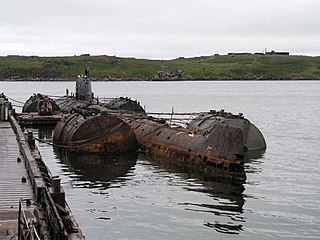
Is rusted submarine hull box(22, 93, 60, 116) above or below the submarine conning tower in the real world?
below

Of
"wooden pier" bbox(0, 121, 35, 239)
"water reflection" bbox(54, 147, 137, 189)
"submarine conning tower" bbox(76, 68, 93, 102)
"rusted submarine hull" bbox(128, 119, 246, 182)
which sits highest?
"submarine conning tower" bbox(76, 68, 93, 102)

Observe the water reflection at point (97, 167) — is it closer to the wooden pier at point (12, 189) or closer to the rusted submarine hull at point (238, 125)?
the wooden pier at point (12, 189)

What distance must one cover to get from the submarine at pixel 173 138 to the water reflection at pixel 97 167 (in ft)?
2.21

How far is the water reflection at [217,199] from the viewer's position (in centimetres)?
2384

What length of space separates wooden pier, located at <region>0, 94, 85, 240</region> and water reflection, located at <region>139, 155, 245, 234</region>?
25.0ft

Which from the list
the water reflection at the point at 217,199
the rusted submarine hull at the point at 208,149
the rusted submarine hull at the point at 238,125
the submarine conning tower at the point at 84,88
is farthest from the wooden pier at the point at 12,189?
the submarine conning tower at the point at 84,88

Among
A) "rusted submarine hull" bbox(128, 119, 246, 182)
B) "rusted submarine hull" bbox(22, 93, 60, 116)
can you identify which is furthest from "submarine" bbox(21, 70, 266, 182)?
"rusted submarine hull" bbox(22, 93, 60, 116)

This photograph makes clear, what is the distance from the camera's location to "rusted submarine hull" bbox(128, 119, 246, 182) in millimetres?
33000

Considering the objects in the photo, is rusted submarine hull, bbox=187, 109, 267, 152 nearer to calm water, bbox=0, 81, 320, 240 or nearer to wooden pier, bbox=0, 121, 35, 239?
calm water, bbox=0, 81, 320, 240

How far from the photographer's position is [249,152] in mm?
44781

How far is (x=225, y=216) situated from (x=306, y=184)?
30.4 ft

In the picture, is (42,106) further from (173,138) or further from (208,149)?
(208,149)

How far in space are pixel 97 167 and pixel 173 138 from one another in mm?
6168

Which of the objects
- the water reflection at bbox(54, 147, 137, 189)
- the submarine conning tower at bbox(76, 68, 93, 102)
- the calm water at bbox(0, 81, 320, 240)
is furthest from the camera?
the submarine conning tower at bbox(76, 68, 93, 102)
